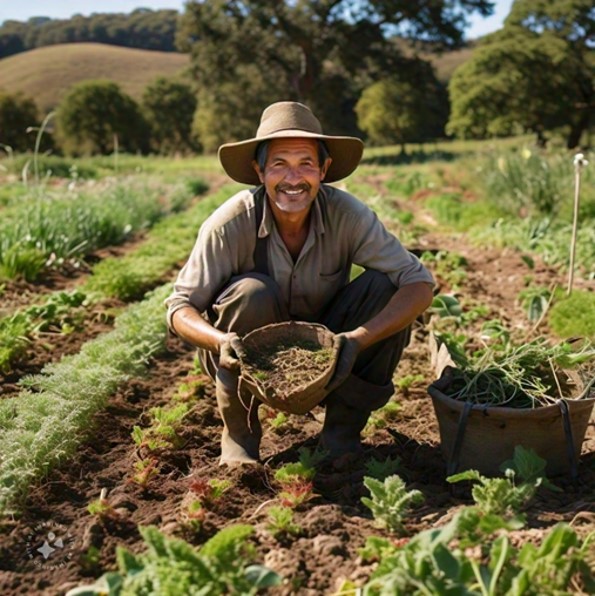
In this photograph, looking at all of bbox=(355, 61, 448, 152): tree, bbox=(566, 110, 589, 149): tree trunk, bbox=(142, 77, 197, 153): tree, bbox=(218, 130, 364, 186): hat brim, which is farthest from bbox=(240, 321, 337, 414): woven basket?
bbox=(142, 77, 197, 153): tree

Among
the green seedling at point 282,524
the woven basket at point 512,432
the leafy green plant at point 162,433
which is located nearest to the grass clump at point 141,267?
the leafy green plant at point 162,433

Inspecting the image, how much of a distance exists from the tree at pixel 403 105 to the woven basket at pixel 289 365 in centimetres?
3069

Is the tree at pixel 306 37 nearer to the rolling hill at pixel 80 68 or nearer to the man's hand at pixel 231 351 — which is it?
the man's hand at pixel 231 351

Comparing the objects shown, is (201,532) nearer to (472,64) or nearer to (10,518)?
(10,518)

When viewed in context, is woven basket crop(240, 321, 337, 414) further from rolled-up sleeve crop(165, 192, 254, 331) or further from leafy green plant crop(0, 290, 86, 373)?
leafy green plant crop(0, 290, 86, 373)

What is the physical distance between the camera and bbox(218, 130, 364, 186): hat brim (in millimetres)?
3146

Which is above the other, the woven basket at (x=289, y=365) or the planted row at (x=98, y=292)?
the woven basket at (x=289, y=365)

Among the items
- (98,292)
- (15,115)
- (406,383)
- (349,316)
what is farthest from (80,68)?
(349,316)

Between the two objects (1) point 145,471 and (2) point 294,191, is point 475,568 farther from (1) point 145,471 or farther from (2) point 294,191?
(2) point 294,191

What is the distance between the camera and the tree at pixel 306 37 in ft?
104

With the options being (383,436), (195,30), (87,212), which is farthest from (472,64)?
(383,436)

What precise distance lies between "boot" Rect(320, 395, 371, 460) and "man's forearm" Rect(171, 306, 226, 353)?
1.96 ft

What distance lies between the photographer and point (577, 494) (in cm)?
288

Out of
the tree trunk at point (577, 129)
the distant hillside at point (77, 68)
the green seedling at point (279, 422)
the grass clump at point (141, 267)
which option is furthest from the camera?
the distant hillside at point (77, 68)
